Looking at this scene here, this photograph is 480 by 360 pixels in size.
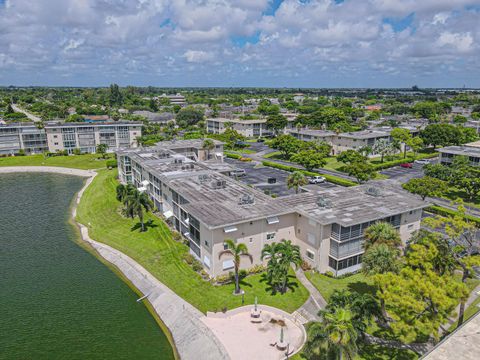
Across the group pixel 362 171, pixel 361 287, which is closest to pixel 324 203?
pixel 361 287

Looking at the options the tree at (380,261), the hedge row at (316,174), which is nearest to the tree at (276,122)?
the hedge row at (316,174)

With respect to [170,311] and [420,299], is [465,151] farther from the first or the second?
[170,311]

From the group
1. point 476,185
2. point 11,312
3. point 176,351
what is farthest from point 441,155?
point 11,312

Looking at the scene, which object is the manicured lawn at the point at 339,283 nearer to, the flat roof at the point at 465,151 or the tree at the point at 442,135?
the flat roof at the point at 465,151

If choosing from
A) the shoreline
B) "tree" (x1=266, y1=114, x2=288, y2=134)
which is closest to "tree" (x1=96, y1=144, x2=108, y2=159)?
the shoreline

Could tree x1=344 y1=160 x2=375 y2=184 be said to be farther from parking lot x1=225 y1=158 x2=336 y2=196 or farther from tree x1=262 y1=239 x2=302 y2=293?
tree x1=262 y1=239 x2=302 y2=293

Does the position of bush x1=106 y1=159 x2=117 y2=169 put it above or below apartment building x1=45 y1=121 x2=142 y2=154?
below

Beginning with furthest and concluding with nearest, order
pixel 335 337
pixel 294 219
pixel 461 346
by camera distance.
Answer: pixel 294 219 < pixel 461 346 < pixel 335 337
